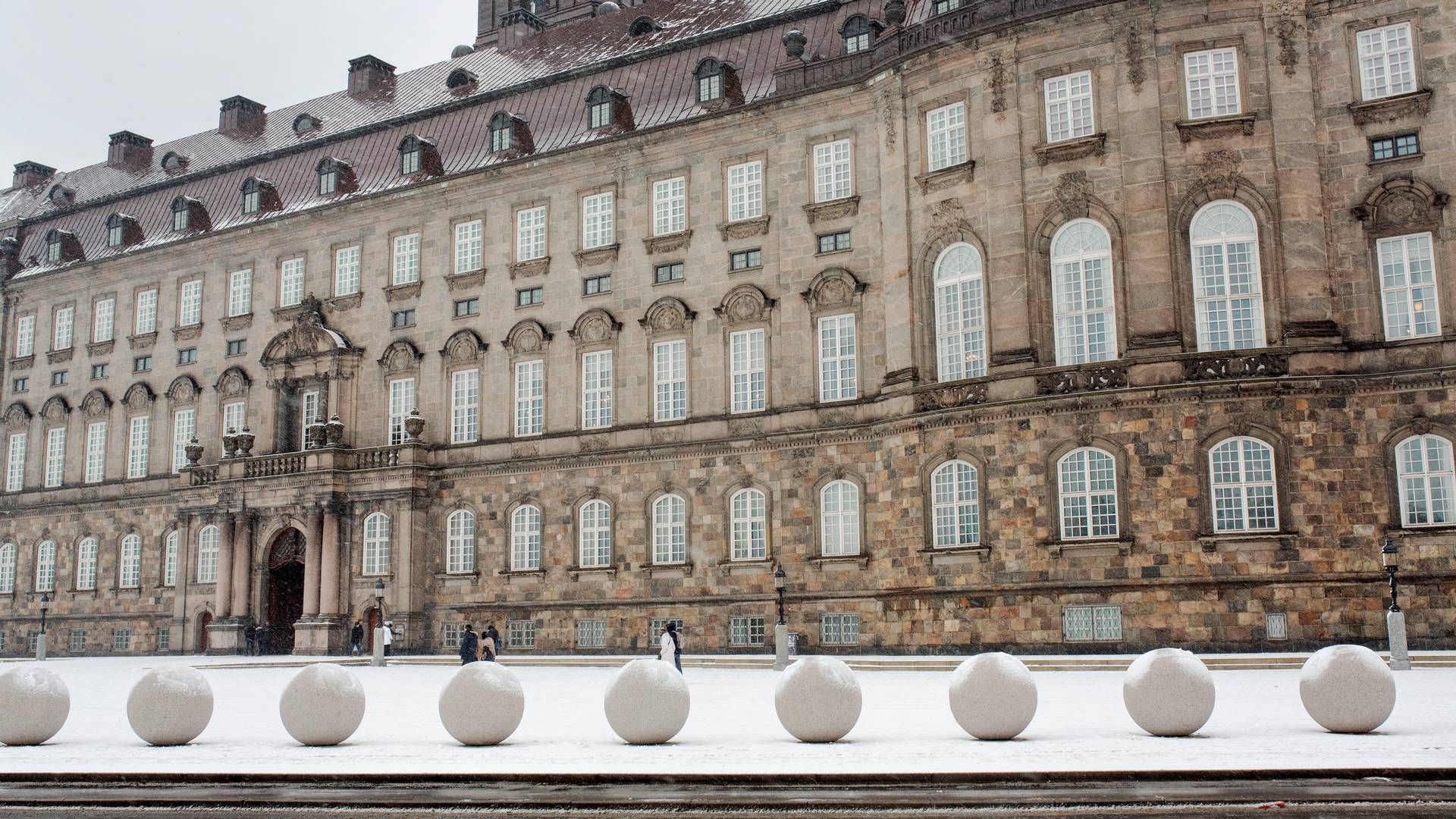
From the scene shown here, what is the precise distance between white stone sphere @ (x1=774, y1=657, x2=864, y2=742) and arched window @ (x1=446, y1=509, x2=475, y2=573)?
3239cm

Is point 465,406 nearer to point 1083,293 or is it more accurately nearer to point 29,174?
point 1083,293

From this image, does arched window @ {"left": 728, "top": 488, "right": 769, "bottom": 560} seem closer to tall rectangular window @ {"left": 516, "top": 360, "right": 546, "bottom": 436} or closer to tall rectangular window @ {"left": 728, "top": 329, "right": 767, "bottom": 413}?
tall rectangular window @ {"left": 728, "top": 329, "right": 767, "bottom": 413}

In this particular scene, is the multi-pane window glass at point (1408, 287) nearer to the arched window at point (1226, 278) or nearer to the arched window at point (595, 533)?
the arched window at point (1226, 278)

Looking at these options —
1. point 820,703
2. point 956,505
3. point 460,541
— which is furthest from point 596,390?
point 820,703

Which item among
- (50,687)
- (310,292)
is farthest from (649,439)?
(50,687)

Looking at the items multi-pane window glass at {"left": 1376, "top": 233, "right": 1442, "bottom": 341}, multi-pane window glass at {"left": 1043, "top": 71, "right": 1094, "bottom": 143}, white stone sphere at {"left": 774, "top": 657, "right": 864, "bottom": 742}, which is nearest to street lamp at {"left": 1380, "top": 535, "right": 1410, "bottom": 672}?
multi-pane window glass at {"left": 1376, "top": 233, "right": 1442, "bottom": 341}

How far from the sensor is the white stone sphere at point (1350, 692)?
16.1m

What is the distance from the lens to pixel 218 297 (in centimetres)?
5591

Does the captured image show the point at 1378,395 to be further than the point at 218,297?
No

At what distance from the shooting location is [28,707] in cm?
1766

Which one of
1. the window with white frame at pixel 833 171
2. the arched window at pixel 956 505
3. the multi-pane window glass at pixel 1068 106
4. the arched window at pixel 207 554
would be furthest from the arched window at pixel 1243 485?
the arched window at pixel 207 554

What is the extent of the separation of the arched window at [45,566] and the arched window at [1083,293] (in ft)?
150

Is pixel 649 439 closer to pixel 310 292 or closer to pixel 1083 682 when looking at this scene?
pixel 310 292

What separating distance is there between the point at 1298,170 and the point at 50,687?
29.8m
